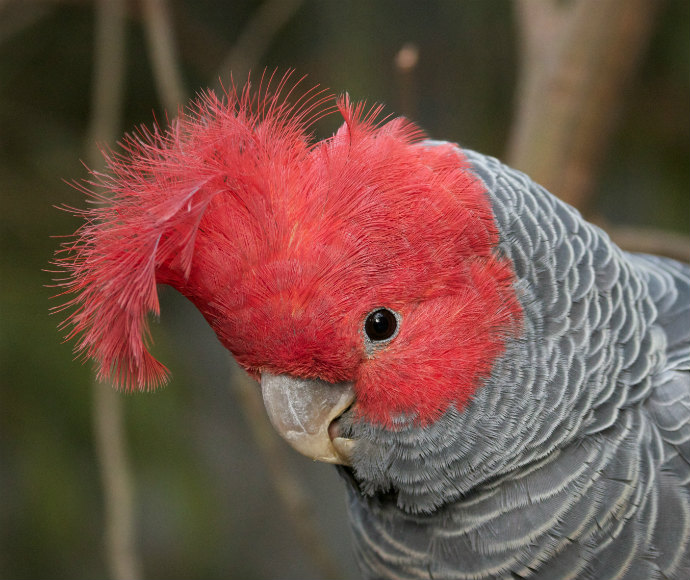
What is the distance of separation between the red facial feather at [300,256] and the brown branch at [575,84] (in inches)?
39.9

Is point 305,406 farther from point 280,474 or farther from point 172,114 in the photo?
point 172,114

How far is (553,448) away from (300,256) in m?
0.66

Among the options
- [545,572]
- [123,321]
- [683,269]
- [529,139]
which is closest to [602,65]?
[529,139]

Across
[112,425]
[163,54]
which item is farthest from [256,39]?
[112,425]

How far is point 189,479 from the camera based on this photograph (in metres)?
2.82

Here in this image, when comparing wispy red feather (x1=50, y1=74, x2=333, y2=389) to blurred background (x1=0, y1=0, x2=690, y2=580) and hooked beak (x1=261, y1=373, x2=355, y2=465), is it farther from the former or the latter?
blurred background (x1=0, y1=0, x2=690, y2=580)

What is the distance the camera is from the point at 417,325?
1326mm

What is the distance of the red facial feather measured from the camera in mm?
1228

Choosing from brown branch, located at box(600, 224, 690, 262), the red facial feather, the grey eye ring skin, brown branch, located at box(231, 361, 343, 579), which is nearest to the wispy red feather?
the red facial feather

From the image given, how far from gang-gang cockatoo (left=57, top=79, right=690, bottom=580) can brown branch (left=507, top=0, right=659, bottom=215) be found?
86 cm

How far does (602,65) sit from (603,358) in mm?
1234

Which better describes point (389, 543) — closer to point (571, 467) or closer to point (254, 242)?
point (571, 467)

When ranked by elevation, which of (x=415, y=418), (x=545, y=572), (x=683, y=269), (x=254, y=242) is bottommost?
(x=545, y=572)

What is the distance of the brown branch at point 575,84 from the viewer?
7.12ft
